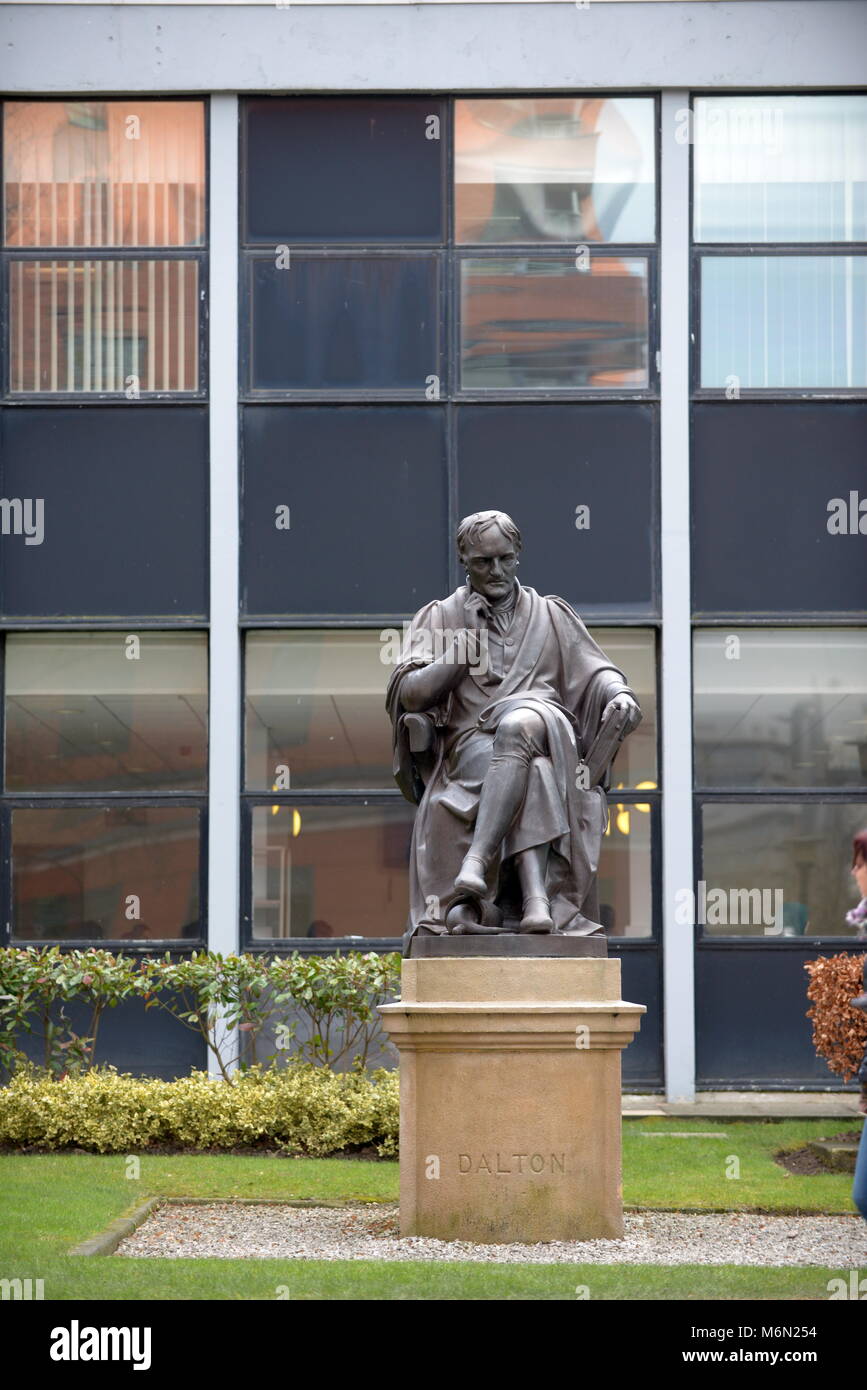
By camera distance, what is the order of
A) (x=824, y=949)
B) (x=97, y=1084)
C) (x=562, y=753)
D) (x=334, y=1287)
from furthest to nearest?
(x=824, y=949), (x=97, y=1084), (x=562, y=753), (x=334, y=1287)

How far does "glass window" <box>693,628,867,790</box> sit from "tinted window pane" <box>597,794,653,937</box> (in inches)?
25.2

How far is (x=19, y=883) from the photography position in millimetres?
15906

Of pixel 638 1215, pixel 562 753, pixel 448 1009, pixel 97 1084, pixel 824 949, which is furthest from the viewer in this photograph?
pixel 824 949

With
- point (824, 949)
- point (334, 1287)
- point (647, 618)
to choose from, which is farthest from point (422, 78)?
point (334, 1287)

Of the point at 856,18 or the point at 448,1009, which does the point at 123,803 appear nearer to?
the point at 448,1009

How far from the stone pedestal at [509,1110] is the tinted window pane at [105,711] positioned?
25.8 ft

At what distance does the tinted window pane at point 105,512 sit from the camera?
52.5ft

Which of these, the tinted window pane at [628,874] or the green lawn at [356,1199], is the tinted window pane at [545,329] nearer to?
the tinted window pane at [628,874]

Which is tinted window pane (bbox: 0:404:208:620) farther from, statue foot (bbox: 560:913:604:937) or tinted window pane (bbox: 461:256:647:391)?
statue foot (bbox: 560:913:604:937)

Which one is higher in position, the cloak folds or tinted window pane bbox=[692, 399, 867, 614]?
tinted window pane bbox=[692, 399, 867, 614]

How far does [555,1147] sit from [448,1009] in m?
0.76

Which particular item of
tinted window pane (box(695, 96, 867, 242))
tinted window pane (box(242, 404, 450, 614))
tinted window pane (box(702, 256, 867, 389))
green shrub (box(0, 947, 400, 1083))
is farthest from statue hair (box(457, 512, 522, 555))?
tinted window pane (box(695, 96, 867, 242))

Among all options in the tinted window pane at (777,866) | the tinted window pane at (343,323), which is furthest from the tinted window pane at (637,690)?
the tinted window pane at (343,323)

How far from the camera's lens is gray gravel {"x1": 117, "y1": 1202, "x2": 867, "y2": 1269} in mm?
8008
